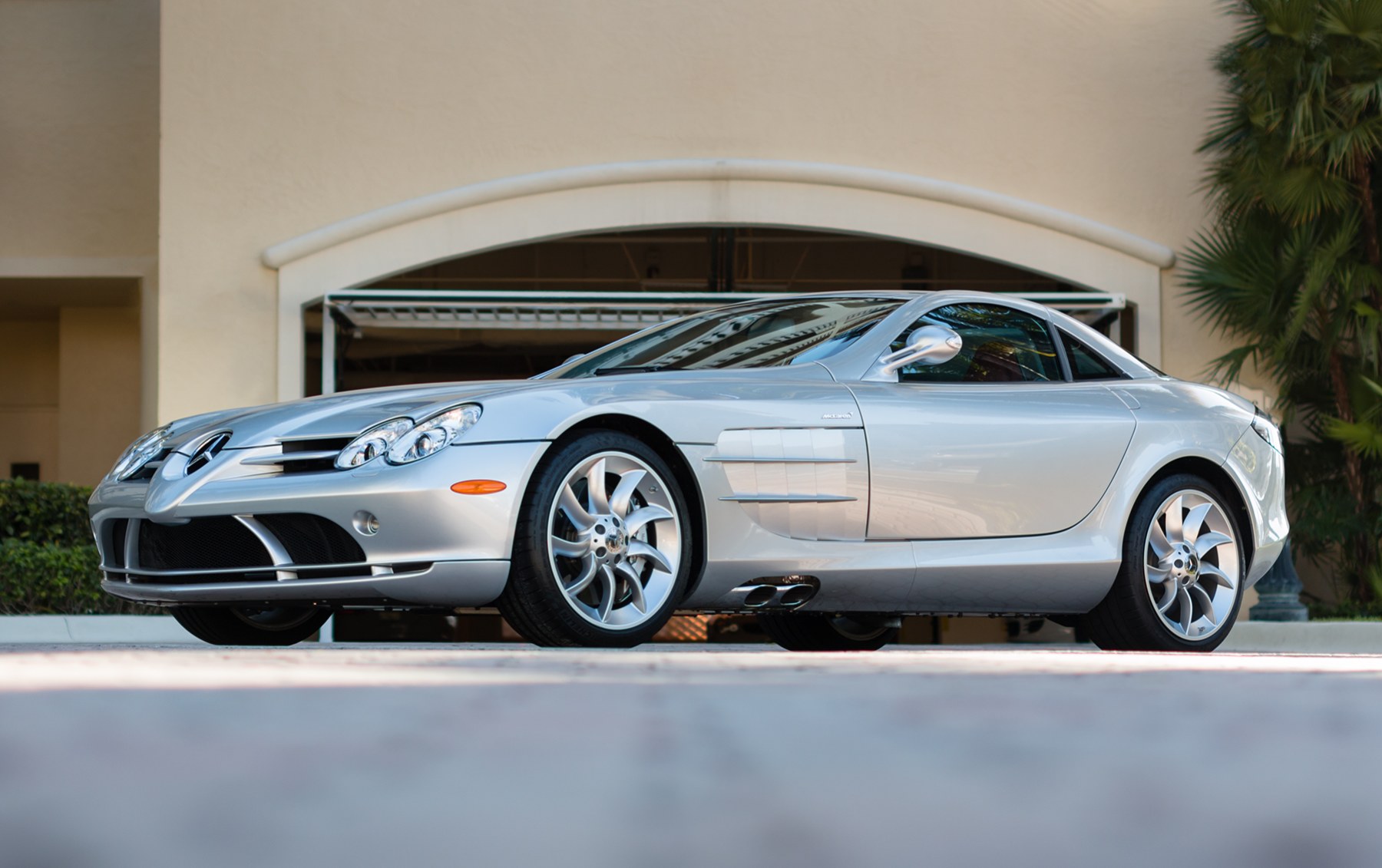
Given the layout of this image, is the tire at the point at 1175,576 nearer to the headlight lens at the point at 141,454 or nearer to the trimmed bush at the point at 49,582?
the headlight lens at the point at 141,454

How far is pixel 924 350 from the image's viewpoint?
547 centimetres

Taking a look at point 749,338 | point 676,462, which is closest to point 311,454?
point 676,462

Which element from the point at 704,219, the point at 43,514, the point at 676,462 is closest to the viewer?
the point at 676,462

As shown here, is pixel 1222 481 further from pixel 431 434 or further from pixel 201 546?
pixel 201 546

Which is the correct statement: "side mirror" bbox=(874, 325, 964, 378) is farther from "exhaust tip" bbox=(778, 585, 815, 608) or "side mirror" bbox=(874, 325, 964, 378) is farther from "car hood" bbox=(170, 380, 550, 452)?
"car hood" bbox=(170, 380, 550, 452)

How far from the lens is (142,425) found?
55.1ft

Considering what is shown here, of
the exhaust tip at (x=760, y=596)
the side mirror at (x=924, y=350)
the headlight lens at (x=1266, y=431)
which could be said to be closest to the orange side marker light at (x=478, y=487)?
the exhaust tip at (x=760, y=596)

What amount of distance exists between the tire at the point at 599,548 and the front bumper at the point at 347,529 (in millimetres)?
70

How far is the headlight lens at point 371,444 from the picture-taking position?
15.5 feet

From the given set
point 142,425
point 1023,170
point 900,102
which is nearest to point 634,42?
point 900,102

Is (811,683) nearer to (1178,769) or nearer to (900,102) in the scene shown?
(1178,769)

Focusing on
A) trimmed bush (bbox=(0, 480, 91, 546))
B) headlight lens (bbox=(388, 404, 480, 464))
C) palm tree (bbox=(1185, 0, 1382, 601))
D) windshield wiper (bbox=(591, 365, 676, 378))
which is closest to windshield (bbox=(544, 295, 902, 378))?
windshield wiper (bbox=(591, 365, 676, 378))

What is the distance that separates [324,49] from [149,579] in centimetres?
843

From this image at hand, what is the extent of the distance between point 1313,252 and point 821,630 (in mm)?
6693
